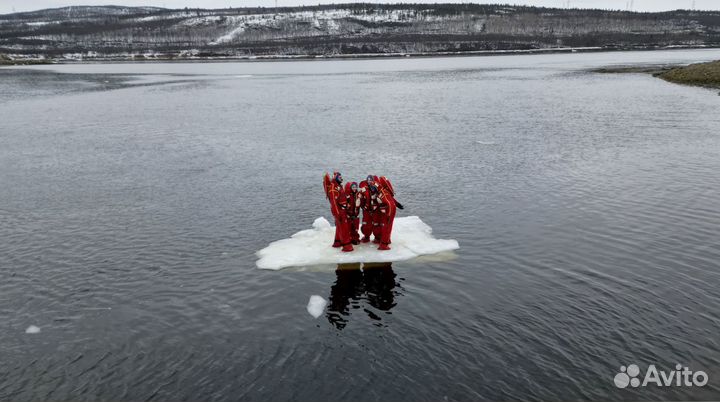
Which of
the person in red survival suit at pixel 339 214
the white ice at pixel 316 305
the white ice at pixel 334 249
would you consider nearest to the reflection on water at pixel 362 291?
the white ice at pixel 316 305

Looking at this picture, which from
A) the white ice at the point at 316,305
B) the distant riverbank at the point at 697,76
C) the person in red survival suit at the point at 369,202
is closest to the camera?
the white ice at the point at 316,305

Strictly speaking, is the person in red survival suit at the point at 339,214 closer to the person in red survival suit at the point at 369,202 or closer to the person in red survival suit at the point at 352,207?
the person in red survival suit at the point at 352,207

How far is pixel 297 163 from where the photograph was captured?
3556cm

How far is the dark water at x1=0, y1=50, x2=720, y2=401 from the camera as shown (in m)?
13.5

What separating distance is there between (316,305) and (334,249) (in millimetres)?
3830

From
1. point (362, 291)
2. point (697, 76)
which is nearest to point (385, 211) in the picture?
point (362, 291)

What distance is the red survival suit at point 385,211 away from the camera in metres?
19.8

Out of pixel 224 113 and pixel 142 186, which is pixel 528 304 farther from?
pixel 224 113

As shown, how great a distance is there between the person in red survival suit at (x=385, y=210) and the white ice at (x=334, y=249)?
478 millimetres

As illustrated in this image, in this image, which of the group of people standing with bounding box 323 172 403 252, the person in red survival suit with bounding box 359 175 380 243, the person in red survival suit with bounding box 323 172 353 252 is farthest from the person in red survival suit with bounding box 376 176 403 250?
the person in red survival suit with bounding box 323 172 353 252

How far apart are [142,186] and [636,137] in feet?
120

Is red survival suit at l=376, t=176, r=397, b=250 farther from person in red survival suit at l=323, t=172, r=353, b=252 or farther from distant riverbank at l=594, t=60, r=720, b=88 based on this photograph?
distant riverbank at l=594, t=60, r=720, b=88

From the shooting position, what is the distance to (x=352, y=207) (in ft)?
66.8

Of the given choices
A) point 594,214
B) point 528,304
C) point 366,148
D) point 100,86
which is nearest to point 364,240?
point 528,304
